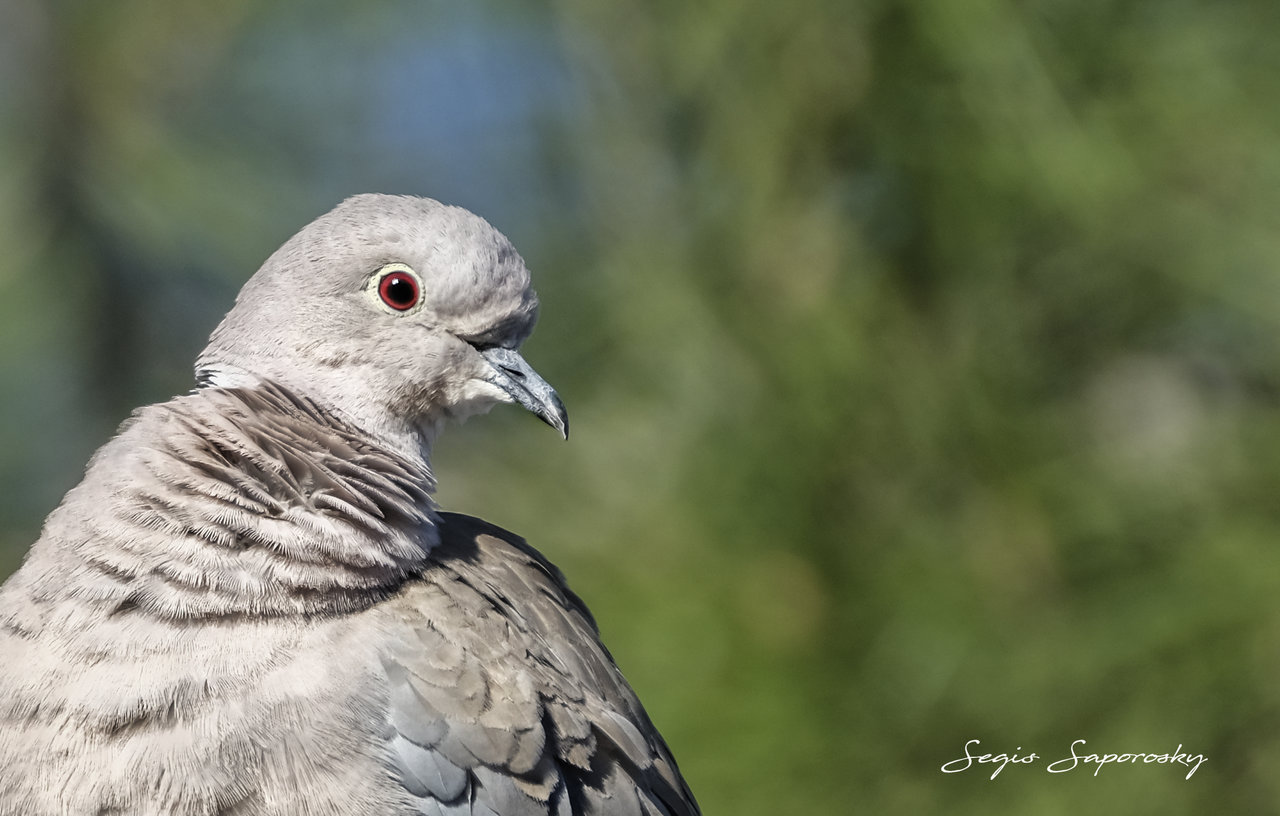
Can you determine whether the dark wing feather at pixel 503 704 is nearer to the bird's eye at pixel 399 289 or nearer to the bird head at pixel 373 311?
the bird head at pixel 373 311

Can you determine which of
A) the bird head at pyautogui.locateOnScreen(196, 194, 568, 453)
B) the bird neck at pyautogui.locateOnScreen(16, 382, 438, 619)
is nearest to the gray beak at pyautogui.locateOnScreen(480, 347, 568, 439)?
the bird head at pyautogui.locateOnScreen(196, 194, 568, 453)

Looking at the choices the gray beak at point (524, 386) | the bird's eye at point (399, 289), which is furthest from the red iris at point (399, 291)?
the gray beak at point (524, 386)

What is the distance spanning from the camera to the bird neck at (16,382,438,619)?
1594mm

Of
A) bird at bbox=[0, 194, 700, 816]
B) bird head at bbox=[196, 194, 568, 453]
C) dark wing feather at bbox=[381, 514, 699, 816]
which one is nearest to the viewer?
bird at bbox=[0, 194, 700, 816]

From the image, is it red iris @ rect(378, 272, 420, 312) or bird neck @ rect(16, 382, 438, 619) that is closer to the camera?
bird neck @ rect(16, 382, 438, 619)

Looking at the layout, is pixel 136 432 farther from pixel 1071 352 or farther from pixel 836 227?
pixel 1071 352

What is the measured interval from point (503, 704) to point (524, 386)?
1.92ft

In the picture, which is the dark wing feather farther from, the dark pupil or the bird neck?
the dark pupil

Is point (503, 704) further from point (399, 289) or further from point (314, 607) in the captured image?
point (399, 289)

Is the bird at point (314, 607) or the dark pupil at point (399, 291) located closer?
the bird at point (314, 607)

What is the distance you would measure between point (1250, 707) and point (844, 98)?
1557 mm

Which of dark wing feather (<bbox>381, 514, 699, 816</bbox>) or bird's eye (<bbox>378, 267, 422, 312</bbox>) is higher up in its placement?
bird's eye (<bbox>378, 267, 422, 312</bbox>)

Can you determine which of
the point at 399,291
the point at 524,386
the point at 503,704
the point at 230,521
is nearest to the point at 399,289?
the point at 399,291

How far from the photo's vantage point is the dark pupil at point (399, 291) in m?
1.98
